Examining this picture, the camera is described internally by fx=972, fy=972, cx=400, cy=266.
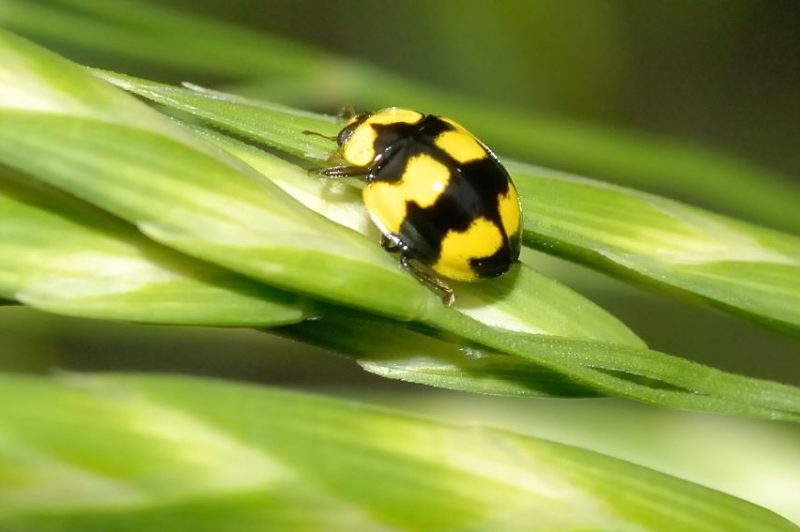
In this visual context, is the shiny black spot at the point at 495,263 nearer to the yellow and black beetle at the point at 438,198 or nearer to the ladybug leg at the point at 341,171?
the yellow and black beetle at the point at 438,198

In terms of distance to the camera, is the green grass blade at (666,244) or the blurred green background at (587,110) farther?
the blurred green background at (587,110)

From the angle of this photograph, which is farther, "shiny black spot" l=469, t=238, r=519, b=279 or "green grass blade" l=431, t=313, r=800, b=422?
"shiny black spot" l=469, t=238, r=519, b=279

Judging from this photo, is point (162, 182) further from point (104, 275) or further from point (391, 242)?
point (391, 242)

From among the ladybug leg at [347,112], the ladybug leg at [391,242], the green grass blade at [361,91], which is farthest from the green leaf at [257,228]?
the green grass blade at [361,91]

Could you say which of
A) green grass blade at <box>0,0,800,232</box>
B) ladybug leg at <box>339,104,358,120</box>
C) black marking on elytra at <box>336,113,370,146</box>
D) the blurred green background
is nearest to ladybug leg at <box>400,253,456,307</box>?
black marking on elytra at <box>336,113,370,146</box>

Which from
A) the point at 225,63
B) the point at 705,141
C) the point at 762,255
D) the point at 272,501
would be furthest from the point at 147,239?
the point at 705,141

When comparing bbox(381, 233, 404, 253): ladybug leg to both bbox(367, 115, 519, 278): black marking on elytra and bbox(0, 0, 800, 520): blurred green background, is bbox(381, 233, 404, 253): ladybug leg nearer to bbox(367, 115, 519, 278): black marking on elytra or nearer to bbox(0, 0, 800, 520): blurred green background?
bbox(367, 115, 519, 278): black marking on elytra

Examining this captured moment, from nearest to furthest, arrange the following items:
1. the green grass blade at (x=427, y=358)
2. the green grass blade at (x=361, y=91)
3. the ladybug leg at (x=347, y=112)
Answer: the green grass blade at (x=427, y=358)
the ladybug leg at (x=347, y=112)
the green grass blade at (x=361, y=91)
